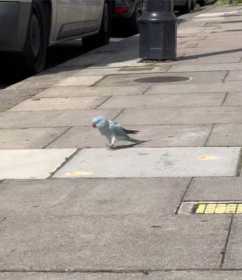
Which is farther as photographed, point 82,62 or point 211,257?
point 82,62

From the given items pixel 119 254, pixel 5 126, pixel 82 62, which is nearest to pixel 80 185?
pixel 119 254

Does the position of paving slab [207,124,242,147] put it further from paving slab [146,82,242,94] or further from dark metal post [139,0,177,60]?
dark metal post [139,0,177,60]

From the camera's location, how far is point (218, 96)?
392 inches

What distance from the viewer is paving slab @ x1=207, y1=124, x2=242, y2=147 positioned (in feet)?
24.6

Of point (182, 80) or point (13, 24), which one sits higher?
point (13, 24)

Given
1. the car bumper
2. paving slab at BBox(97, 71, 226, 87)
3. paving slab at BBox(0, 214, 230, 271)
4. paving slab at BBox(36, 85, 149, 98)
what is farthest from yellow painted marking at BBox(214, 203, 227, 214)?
the car bumper

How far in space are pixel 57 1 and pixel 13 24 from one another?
177cm

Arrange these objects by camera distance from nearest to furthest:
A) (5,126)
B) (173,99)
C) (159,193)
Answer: (159,193), (5,126), (173,99)

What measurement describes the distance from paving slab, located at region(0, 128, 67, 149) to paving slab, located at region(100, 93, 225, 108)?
1364 millimetres

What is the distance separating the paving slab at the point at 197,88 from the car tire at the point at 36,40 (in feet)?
7.54

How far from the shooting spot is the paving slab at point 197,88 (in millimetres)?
10453

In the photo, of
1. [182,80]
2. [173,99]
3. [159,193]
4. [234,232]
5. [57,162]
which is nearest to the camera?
[234,232]

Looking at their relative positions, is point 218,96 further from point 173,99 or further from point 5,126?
point 5,126

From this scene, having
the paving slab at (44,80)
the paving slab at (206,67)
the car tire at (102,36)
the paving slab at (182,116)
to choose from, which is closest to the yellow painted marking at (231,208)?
the paving slab at (182,116)
